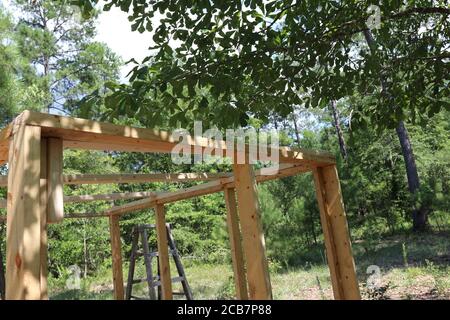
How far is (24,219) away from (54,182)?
0.25 meters

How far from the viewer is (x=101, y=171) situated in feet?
42.7

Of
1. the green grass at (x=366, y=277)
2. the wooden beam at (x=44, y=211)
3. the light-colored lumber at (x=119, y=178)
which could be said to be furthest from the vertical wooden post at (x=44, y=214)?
the green grass at (x=366, y=277)

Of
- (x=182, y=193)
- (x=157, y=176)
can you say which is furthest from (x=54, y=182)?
(x=182, y=193)

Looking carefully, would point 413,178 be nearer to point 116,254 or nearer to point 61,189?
point 116,254

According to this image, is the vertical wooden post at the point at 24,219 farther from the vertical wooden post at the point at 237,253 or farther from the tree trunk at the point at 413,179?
the tree trunk at the point at 413,179

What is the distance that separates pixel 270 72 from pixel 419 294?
445cm

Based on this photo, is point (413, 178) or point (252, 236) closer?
point (252, 236)

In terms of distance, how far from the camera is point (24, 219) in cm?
152

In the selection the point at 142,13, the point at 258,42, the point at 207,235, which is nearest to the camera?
the point at 142,13

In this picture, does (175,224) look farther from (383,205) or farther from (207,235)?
(383,205)

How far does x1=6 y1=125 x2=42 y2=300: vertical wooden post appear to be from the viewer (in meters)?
1.49

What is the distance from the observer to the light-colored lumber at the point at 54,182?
1.69 metres

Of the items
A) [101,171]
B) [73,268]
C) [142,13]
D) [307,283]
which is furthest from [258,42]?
[73,268]

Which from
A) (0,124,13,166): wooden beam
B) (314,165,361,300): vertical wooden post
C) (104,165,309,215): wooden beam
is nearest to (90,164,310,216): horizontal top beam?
(104,165,309,215): wooden beam
